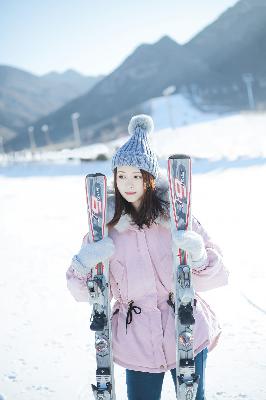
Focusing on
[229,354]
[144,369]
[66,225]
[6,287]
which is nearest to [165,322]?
[144,369]

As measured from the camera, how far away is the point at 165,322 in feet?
6.63

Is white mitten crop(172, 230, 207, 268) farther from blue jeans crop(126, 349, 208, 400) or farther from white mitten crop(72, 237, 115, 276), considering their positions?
blue jeans crop(126, 349, 208, 400)

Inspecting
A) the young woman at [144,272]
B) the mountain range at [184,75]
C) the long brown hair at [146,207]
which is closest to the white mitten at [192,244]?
the young woman at [144,272]

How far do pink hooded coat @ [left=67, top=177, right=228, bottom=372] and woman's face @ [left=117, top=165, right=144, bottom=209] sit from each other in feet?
0.38

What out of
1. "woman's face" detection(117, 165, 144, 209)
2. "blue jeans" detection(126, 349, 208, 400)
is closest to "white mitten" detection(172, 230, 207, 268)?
"woman's face" detection(117, 165, 144, 209)

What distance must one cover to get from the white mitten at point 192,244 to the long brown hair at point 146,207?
0.54ft

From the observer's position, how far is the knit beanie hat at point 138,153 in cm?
201

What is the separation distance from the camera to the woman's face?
6.71 ft

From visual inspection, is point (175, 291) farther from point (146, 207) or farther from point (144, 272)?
point (146, 207)

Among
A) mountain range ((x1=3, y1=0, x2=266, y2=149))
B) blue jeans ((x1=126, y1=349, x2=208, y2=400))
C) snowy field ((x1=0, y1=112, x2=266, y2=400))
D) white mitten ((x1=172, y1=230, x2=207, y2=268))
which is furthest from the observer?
mountain range ((x1=3, y1=0, x2=266, y2=149))

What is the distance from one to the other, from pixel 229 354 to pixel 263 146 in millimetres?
20688

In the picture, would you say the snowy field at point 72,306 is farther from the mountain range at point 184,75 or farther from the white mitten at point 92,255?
the mountain range at point 184,75

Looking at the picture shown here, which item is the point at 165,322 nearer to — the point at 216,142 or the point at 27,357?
the point at 27,357

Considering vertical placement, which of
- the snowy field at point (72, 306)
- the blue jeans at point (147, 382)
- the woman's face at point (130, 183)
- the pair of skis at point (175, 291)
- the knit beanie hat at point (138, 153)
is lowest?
the snowy field at point (72, 306)
